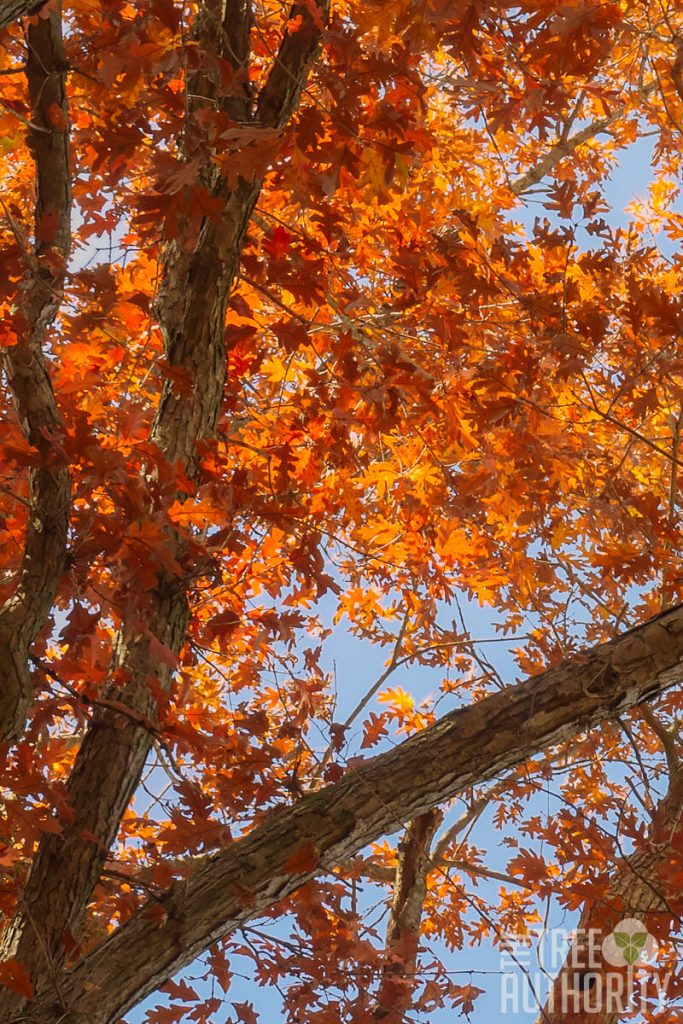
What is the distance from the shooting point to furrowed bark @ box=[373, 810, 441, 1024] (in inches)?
136

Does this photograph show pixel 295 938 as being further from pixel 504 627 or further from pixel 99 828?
pixel 504 627

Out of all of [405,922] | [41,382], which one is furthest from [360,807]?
[405,922]

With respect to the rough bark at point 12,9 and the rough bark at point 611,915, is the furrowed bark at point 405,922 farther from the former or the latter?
the rough bark at point 12,9

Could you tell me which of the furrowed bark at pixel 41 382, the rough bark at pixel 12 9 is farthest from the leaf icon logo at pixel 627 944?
the rough bark at pixel 12 9

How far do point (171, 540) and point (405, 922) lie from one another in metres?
2.88

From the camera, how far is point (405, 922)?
14.7ft

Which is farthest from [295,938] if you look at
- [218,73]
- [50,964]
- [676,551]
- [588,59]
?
[588,59]

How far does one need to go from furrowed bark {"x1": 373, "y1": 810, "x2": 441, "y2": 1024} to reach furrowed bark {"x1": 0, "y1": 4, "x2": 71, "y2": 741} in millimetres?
1782

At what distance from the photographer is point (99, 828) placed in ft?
Result: 9.00

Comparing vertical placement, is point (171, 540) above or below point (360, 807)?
above

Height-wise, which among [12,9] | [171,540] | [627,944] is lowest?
[627,944]

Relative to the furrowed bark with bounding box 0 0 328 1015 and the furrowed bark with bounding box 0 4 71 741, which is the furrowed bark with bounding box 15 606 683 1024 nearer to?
the furrowed bark with bounding box 0 0 328 1015

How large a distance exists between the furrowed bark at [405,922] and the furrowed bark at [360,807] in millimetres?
978

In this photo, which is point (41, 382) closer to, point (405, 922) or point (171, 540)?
point (171, 540)
